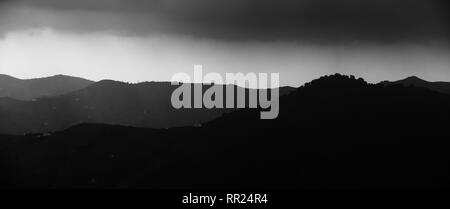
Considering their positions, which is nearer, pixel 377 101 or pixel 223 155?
pixel 223 155

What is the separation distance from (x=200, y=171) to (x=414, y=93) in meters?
51.2

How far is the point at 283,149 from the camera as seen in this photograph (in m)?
75.7

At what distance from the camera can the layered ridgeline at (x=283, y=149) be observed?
68.8 metres

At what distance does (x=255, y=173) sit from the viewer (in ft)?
229

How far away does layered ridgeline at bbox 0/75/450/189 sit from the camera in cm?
6875

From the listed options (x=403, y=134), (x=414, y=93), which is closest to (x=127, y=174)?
(x=403, y=134)

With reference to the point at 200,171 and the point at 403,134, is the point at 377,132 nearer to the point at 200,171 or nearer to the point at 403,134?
the point at 403,134

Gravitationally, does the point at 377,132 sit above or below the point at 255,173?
above

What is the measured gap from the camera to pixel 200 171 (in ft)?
235

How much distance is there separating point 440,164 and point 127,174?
5521 cm
